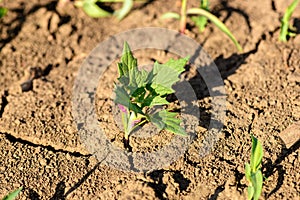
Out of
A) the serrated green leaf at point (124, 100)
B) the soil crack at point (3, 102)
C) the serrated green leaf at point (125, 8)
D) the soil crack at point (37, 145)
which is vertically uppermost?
the serrated green leaf at point (125, 8)

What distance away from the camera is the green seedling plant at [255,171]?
2033 mm

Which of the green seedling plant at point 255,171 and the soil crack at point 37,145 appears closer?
the green seedling plant at point 255,171

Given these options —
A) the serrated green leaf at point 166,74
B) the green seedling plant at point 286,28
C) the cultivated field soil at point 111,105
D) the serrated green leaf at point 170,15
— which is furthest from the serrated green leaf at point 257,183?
the serrated green leaf at point 170,15

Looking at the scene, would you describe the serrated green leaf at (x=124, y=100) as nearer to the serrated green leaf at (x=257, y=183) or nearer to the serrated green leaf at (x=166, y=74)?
the serrated green leaf at (x=166, y=74)

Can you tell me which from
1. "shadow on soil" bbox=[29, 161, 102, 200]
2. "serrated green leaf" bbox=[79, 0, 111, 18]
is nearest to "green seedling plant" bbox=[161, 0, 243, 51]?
"serrated green leaf" bbox=[79, 0, 111, 18]

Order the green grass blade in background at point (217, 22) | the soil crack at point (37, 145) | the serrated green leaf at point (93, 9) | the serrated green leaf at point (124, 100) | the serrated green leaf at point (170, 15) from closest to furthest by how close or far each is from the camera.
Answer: the serrated green leaf at point (124, 100) → the soil crack at point (37, 145) → the green grass blade in background at point (217, 22) → the serrated green leaf at point (170, 15) → the serrated green leaf at point (93, 9)

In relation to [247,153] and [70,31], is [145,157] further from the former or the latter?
[70,31]

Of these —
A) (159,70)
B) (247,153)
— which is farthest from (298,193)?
(159,70)

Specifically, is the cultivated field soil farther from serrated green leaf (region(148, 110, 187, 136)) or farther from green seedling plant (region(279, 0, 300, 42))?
serrated green leaf (region(148, 110, 187, 136))

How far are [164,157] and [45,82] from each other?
91 centimetres

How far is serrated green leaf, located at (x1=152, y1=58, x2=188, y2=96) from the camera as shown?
2205 millimetres

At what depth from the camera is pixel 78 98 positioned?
2643 millimetres

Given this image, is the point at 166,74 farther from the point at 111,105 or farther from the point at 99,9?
the point at 99,9

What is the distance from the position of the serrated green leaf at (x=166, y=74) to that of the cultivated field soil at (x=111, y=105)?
1.00ft
